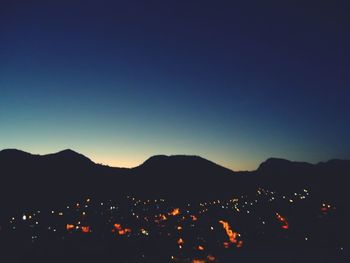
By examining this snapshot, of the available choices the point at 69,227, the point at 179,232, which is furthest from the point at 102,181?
the point at 69,227

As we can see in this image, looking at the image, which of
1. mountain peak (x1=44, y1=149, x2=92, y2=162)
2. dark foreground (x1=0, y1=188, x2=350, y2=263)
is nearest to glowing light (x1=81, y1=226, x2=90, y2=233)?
dark foreground (x1=0, y1=188, x2=350, y2=263)

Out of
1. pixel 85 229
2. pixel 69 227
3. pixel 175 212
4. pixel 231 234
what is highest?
pixel 175 212

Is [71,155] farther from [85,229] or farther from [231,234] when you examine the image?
[85,229]

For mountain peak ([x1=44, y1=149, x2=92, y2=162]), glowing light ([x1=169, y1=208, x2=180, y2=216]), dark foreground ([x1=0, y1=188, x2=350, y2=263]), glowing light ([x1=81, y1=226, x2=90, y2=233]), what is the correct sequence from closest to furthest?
1. dark foreground ([x1=0, y1=188, x2=350, y2=263])
2. glowing light ([x1=81, y1=226, x2=90, y2=233])
3. glowing light ([x1=169, y1=208, x2=180, y2=216])
4. mountain peak ([x1=44, y1=149, x2=92, y2=162])

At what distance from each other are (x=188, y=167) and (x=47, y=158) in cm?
7086

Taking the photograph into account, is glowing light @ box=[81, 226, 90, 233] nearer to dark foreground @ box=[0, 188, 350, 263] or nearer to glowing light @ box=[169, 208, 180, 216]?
dark foreground @ box=[0, 188, 350, 263]

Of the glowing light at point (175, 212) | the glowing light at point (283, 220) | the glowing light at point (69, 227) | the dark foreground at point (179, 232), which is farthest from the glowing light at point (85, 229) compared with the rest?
the glowing light at point (283, 220)

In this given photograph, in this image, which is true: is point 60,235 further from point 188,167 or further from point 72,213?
point 188,167

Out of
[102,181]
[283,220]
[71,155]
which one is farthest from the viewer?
[71,155]

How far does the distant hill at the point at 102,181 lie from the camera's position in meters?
83.5

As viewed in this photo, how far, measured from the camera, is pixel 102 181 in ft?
339

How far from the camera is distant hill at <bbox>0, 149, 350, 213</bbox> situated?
83531 millimetres

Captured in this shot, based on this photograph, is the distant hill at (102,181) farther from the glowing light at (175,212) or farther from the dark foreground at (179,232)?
the glowing light at (175,212)

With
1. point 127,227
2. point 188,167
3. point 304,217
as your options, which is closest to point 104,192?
point 127,227
